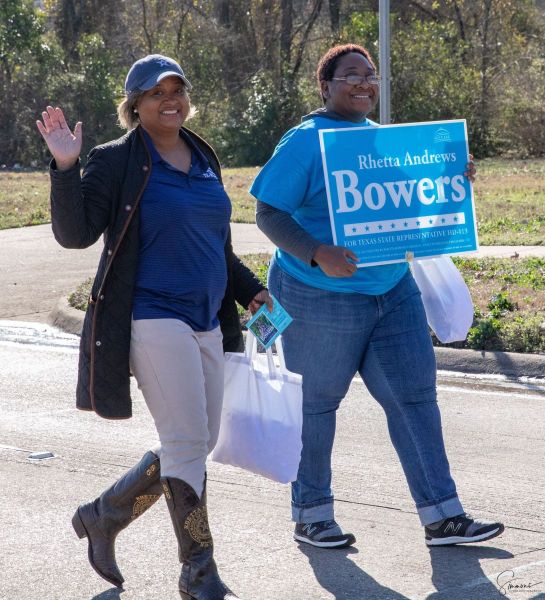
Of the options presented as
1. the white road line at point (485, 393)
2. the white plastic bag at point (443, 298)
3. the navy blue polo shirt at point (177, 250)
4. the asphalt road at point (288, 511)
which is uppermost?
the navy blue polo shirt at point (177, 250)

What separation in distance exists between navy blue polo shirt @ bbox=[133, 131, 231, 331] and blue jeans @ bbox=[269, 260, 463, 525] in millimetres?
620

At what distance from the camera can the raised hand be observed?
3971 millimetres

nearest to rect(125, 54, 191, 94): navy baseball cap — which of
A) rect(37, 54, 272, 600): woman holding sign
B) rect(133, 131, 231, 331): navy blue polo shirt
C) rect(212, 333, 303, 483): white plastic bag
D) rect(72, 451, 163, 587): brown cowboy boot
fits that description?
rect(37, 54, 272, 600): woman holding sign

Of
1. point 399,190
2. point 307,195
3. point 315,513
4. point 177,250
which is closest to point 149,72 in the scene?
point 177,250

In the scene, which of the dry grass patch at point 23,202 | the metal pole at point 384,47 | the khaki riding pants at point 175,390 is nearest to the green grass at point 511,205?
the metal pole at point 384,47

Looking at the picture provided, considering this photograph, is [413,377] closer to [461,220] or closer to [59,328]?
[461,220]

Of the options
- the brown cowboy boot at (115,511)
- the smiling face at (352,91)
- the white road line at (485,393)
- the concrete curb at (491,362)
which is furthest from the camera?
the concrete curb at (491,362)

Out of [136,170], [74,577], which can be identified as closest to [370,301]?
[136,170]

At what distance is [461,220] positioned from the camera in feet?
16.7

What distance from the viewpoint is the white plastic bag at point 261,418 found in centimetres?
451

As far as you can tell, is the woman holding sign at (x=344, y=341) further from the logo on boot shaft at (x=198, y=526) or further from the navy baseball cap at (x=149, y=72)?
the logo on boot shaft at (x=198, y=526)

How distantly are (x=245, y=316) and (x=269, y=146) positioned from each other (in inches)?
893

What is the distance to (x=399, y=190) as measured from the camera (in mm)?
4949

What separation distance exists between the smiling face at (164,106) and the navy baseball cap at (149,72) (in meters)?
0.03
